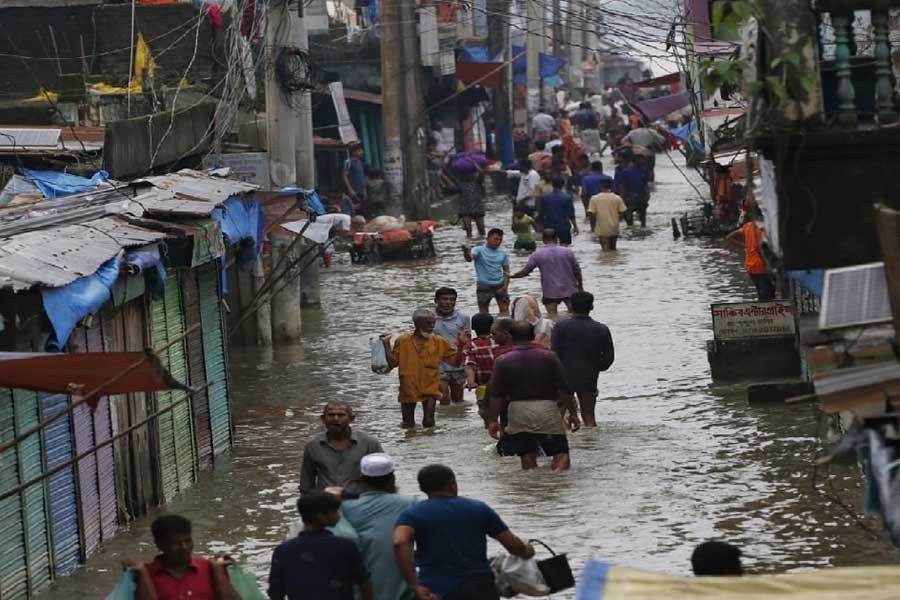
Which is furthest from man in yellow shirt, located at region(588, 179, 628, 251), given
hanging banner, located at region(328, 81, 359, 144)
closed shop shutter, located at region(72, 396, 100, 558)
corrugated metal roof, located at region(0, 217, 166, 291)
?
closed shop shutter, located at region(72, 396, 100, 558)

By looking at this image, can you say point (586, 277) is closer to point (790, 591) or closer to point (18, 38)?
point (18, 38)

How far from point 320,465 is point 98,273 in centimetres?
205

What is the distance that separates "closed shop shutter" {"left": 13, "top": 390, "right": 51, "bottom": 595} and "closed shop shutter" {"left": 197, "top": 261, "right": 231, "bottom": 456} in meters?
4.15

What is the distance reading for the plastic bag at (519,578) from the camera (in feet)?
26.5

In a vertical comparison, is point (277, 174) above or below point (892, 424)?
above

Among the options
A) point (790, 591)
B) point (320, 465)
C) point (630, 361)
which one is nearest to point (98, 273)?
point (320, 465)

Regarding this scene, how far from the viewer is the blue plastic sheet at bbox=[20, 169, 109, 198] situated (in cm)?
1527

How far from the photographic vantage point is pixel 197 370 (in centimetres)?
1468

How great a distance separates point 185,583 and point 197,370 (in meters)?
7.10

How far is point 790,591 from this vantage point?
5.29 m

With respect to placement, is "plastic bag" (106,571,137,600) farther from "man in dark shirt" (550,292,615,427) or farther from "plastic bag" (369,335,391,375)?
"plastic bag" (369,335,391,375)

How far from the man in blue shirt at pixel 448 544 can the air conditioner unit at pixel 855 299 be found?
1730mm

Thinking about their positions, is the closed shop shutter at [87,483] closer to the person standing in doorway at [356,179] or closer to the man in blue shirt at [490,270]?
the man in blue shirt at [490,270]

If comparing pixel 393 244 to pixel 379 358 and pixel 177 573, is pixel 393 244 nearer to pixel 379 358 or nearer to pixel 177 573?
pixel 379 358
